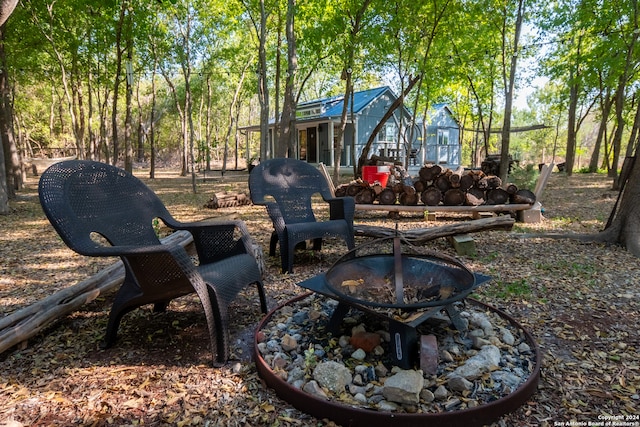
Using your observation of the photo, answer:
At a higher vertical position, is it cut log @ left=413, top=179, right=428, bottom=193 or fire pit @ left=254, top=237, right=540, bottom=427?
cut log @ left=413, top=179, right=428, bottom=193

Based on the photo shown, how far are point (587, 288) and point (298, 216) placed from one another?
9.09ft

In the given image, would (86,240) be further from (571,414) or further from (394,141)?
(394,141)

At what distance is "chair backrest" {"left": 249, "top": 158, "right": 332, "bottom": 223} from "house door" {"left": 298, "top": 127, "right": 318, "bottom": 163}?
1584cm

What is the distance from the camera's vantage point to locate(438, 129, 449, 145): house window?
21.9 meters

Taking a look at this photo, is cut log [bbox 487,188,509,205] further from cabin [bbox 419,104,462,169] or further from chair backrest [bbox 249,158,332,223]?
cabin [bbox 419,104,462,169]

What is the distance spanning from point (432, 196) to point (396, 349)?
518 cm

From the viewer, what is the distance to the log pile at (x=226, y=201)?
8109 mm

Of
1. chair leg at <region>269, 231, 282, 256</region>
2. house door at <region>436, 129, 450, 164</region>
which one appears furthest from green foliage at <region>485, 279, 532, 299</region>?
house door at <region>436, 129, 450, 164</region>

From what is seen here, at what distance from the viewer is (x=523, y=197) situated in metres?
6.40

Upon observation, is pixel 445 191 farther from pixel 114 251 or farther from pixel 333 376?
pixel 114 251

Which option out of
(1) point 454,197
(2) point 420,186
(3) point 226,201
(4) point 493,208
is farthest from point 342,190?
(4) point 493,208

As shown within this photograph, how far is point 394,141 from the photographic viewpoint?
1961cm

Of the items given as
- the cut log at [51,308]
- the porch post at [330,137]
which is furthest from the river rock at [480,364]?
the porch post at [330,137]

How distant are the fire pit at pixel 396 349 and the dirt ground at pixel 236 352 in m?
0.10
